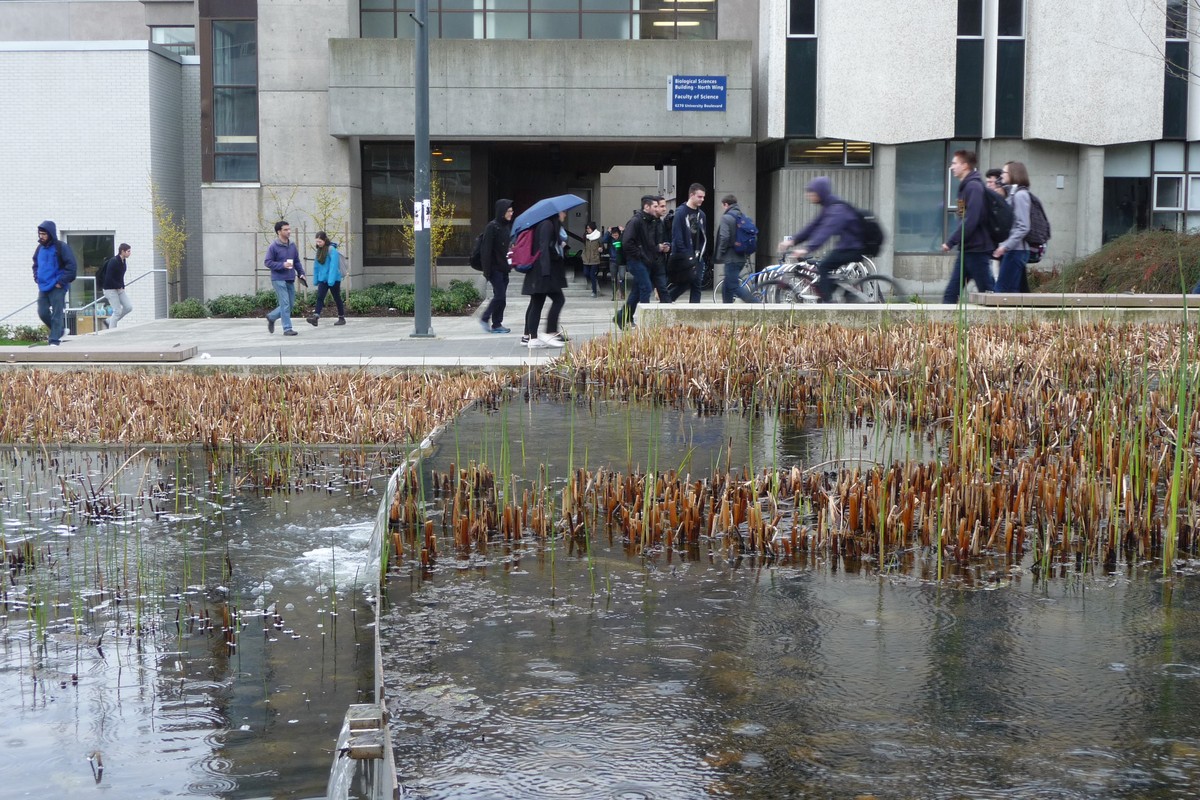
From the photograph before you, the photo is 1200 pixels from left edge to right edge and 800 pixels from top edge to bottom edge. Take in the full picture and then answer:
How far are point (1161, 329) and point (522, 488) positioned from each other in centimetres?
748

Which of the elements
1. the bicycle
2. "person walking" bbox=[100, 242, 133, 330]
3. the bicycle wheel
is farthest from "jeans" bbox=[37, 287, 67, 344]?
the bicycle wheel

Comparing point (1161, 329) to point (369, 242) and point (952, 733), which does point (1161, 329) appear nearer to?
point (952, 733)

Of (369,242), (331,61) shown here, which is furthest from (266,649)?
(369,242)

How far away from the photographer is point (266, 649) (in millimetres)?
5191

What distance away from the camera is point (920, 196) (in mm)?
32875

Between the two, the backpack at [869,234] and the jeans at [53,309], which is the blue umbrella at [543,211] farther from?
the jeans at [53,309]

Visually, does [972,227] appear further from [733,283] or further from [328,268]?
[328,268]

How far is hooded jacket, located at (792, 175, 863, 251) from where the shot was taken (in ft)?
46.7

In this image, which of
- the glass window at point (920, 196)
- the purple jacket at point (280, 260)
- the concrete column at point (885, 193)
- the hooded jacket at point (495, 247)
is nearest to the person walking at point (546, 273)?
the hooded jacket at point (495, 247)

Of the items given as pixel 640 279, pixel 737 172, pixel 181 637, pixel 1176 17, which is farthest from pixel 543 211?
pixel 1176 17

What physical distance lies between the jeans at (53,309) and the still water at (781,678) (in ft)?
51.6

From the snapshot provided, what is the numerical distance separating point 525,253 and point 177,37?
3522 centimetres

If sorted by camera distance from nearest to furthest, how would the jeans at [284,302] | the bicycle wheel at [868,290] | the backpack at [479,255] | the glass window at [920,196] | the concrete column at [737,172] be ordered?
the bicycle wheel at [868,290] < the backpack at [479,255] < the jeans at [284,302] < the glass window at [920,196] < the concrete column at [737,172]

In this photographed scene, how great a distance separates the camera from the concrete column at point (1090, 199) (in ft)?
106
